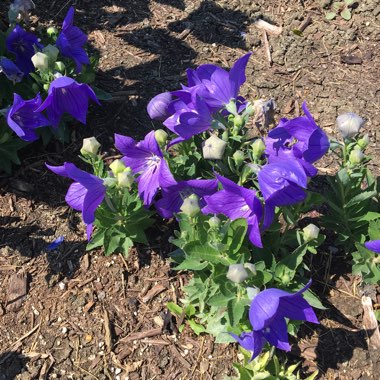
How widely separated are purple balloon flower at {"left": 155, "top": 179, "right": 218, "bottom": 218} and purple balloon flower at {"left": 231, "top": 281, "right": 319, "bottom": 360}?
727mm

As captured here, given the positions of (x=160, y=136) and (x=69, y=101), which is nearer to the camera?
(x=160, y=136)

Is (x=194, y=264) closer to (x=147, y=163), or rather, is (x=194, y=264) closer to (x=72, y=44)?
(x=147, y=163)

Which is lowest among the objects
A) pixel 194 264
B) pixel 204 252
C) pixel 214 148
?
pixel 194 264

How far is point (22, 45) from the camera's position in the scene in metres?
3.68

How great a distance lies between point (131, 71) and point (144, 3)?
938mm

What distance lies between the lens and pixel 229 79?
2.79 metres

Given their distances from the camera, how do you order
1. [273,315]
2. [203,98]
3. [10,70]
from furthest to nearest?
1. [10,70]
2. [203,98]
3. [273,315]

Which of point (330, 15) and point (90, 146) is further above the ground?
point (90, 146)

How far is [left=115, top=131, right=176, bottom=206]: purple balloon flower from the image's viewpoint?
277 centimetres

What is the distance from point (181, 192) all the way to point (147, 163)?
250 mm

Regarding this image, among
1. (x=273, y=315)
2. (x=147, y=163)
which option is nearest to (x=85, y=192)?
(x=147, y=163)

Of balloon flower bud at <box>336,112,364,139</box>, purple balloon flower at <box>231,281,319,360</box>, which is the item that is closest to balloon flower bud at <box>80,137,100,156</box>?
purple balloon flower at <box>231,281,319,360</box>

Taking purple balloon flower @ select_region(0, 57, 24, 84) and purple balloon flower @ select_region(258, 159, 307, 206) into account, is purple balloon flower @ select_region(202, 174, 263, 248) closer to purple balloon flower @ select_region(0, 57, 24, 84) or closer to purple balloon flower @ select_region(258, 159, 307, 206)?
purple balloon flower @ select_region(258, 159, 307, 206)

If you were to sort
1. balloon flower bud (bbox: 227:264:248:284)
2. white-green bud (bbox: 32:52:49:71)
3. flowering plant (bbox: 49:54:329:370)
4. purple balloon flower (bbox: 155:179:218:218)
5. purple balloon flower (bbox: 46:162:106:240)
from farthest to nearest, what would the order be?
white-green bud (bbox: 32:52:49:71) → purple balloon flower (bbox: 155:179:218:218) → purple balloon flower (bbox: 46:162:106:240) → flowering plant (bbox: 49:54:329:370) → balloon flower bud (bbox: 227:264:248:284)
